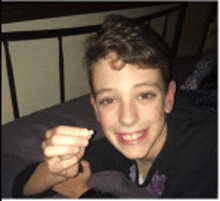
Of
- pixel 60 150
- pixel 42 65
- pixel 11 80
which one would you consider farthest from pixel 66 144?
pixel 42 65

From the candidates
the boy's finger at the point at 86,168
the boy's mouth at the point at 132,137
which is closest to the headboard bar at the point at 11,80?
the boy's finger at the point at 86,168

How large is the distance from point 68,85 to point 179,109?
2.76 feet

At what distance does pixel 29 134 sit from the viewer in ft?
3.46

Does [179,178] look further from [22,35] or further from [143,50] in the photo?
[22,35]

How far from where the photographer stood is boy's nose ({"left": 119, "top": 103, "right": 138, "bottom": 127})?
815mm

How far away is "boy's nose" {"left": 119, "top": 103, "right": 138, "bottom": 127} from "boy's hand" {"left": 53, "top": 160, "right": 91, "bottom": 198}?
411 millimetres

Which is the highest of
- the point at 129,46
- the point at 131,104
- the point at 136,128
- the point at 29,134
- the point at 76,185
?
the point at 129,46

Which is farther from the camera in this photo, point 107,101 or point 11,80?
point 11,80

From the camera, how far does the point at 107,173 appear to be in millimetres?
1092

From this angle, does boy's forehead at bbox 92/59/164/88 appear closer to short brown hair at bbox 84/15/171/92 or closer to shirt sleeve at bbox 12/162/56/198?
short brown hair at bbox 84/15/171/92

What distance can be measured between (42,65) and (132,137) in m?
0.80

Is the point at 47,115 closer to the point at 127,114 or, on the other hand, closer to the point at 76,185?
the point at 76,185

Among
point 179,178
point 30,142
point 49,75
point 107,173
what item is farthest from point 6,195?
point 49,75

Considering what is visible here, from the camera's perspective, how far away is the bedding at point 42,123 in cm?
101
